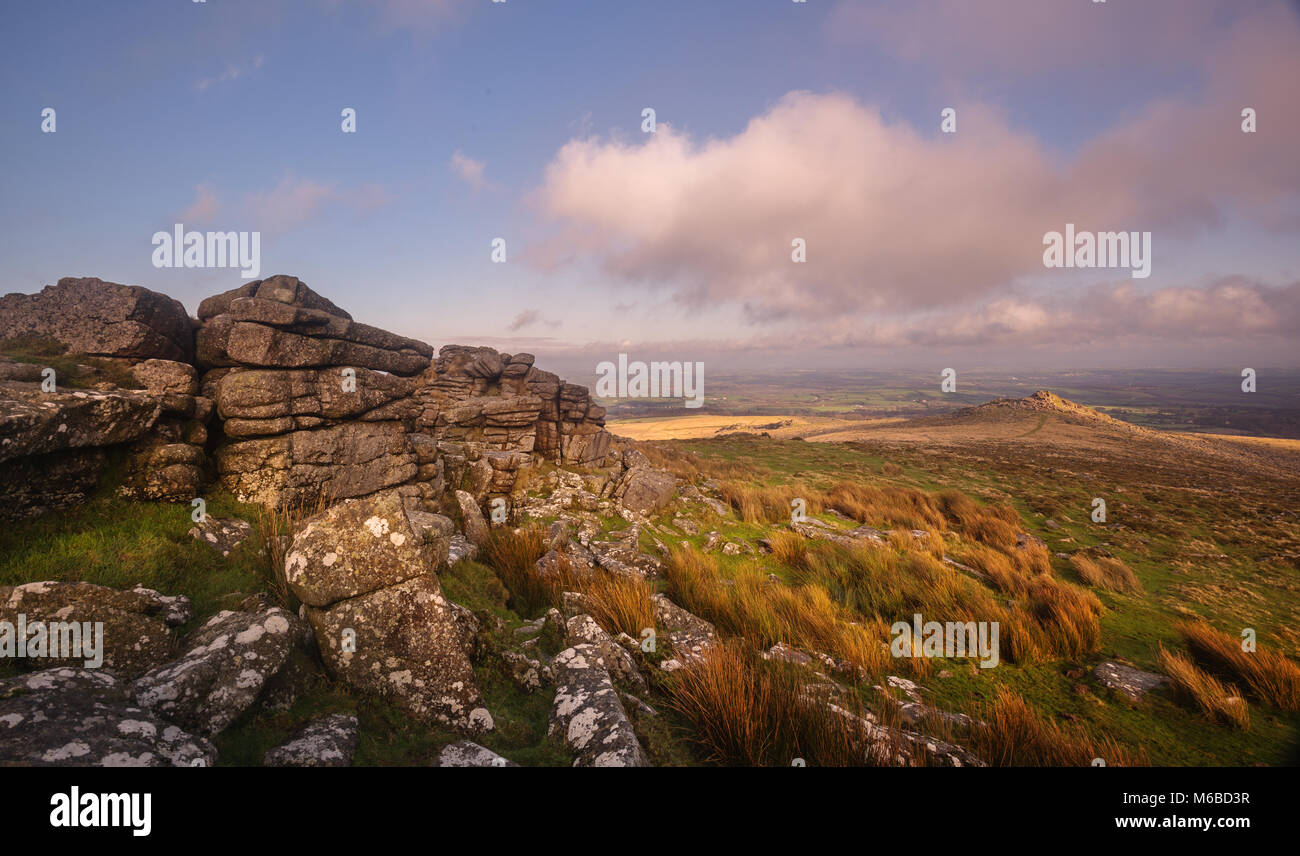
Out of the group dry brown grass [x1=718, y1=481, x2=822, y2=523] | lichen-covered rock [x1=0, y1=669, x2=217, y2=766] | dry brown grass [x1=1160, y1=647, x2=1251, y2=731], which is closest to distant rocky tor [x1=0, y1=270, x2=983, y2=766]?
lichen-covered rock [x1=0, y1=669, x2=217, y2=766]

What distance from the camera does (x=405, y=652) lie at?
4301 mm

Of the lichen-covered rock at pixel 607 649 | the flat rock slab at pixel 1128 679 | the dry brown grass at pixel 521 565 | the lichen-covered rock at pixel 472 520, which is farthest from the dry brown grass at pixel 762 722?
the lichen-covered rock at pixel 472 520

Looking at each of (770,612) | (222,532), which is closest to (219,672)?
(222,532)

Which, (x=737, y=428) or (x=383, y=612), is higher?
(x=383, y=612)

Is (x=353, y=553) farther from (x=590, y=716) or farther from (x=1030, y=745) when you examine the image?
(x=1030, y=745)

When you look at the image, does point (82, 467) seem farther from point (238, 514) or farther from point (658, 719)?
point (658, 719)

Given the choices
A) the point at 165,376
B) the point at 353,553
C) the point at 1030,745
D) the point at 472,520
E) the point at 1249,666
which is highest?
the point at 165,376

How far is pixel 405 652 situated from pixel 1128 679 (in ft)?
31.2

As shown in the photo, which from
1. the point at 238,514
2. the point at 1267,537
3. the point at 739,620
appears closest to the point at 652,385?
the point at 739,620

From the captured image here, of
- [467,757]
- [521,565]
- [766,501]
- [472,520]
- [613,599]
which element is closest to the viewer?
[467,757]

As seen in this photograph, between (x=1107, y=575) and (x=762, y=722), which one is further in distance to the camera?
(x=1107, y=575)

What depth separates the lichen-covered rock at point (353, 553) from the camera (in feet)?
14.6

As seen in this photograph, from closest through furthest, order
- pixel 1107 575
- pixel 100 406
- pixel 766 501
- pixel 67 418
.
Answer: pixel 67 418 < pixel 100 406 < pixel 1107 575 < pixel 766 501
